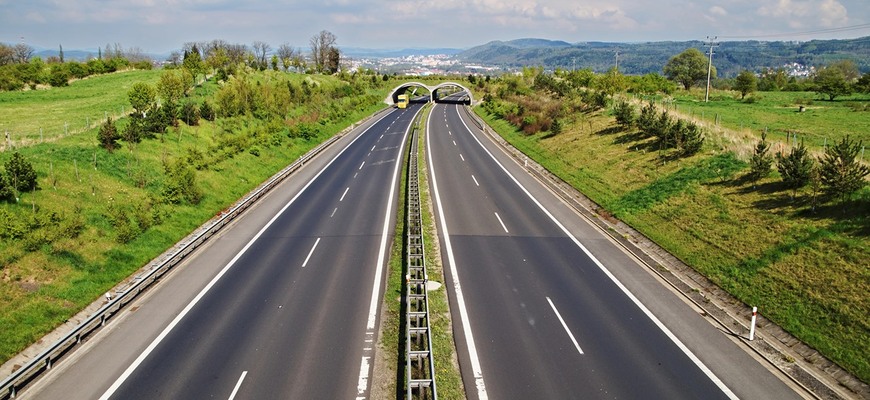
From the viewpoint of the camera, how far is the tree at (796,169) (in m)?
25.3

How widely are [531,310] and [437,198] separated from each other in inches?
675

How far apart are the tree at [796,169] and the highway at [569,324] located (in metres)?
9.74

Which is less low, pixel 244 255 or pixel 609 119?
pixel 609 119

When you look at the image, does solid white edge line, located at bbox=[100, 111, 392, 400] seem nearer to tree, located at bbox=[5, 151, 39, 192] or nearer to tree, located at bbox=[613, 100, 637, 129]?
tree, located at bbox=[5, 151, 39, 192]

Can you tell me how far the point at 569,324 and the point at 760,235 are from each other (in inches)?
476

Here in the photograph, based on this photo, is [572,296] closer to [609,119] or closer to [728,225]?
[728,225]

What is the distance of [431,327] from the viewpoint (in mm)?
17625

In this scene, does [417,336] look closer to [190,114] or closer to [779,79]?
[190,114]

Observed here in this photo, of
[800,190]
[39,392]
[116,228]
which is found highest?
[800,190]

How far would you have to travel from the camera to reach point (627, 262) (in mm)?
23797

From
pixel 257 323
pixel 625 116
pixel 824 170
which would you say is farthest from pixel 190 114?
pixel 824 170

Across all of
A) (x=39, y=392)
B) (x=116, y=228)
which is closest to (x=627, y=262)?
(x=39, y=392)

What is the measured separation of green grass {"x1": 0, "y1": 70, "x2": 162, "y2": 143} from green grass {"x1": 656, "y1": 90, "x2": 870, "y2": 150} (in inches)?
2161

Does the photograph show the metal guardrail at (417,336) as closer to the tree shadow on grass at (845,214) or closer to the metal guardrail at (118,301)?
the metal guardrail at (118,301)
